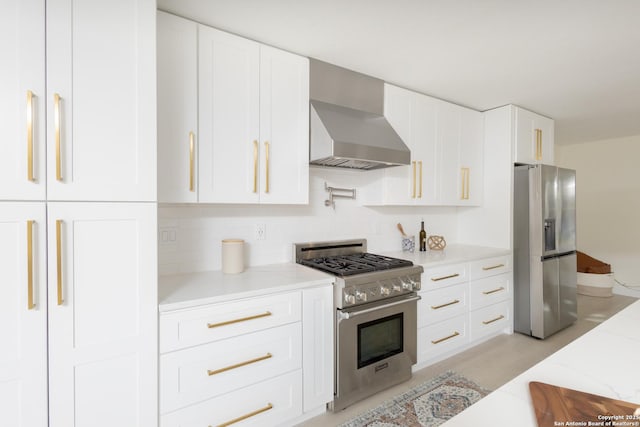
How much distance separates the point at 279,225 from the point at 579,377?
1.92 meters

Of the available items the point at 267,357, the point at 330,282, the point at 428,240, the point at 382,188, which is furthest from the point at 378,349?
the point at 428,240

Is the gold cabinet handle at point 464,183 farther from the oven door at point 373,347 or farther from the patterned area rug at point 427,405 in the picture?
the patterned area rug at point 427,405

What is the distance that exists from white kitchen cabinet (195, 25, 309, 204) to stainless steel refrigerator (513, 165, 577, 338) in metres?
2.33

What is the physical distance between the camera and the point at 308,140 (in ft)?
7.27

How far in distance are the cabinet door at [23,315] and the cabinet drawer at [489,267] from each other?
2919 millimetres

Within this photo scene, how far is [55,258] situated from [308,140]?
4.95ft

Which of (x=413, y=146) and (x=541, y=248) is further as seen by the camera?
(x=541, y=248)

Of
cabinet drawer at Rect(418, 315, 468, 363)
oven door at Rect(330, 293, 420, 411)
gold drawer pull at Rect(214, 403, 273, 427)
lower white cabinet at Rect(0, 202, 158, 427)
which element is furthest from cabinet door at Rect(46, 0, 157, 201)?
cabinet drawer at Rect(418, 315, 468, 363)

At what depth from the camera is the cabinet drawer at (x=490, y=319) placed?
2.94m

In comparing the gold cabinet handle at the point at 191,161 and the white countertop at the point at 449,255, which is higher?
the gold cabinet handle at the point at 191,161

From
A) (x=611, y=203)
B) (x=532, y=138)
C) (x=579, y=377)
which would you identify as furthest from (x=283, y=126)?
(x=611, y=203)

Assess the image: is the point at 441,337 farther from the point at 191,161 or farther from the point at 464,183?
the point at 191,161

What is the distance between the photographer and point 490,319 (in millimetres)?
3096

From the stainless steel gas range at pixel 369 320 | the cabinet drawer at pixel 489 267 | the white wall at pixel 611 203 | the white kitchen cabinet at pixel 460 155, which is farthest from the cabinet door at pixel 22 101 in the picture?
the white wall at pixel 611 203
